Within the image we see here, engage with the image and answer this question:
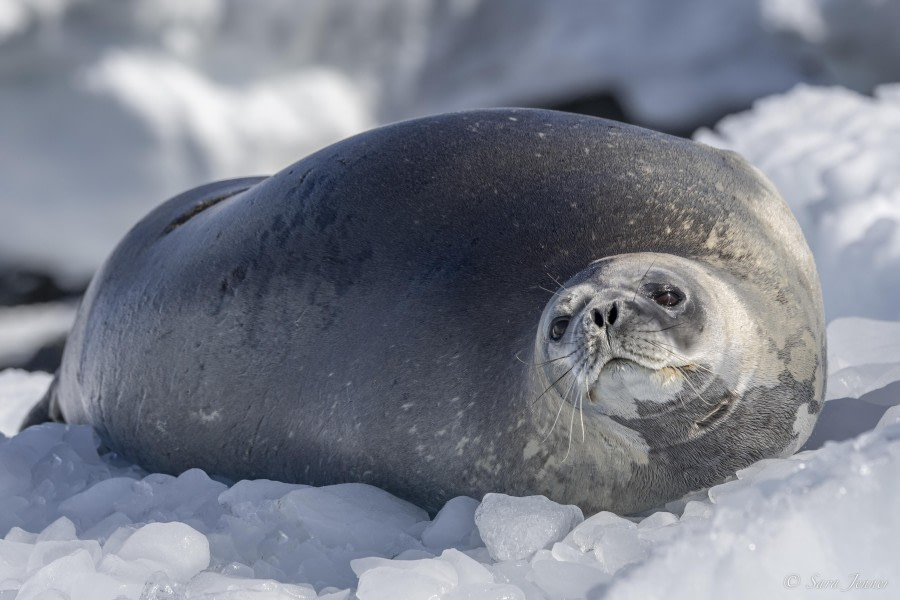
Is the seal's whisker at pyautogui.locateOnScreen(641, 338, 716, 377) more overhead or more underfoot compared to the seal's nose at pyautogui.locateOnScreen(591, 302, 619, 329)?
more underfoot

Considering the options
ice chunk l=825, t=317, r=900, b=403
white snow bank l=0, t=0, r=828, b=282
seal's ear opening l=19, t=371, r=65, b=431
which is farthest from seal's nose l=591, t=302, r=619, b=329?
white snow bank l=0, t=0, r=828, b=282

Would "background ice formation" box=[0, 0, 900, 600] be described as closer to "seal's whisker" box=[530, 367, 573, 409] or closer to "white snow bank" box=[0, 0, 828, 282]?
"white snow bank" box=[0, 0, 828, 282]

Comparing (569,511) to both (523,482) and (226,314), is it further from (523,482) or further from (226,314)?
(226,314)

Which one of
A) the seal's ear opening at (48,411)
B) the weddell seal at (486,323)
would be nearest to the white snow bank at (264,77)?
the seal's ear opening at (48,411)

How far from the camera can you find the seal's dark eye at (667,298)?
1.96 m

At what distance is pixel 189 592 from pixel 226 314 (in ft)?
2.98

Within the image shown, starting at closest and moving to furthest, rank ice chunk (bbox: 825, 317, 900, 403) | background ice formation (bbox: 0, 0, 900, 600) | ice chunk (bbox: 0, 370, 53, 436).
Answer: background ice formation (bbox: 0, 0, 900, 600), ice chunk (bbox: 825, 317, 900, 403), ice chunk (bbox: 0, 370, 53, 436)

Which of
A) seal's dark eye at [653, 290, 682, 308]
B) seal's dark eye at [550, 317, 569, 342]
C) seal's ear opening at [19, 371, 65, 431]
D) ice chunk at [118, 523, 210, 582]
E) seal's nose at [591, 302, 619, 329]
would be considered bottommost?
ice chunk at [118, 523, 210, 582]

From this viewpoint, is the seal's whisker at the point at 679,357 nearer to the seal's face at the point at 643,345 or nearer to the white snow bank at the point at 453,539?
the seal's face at the point at 643,345

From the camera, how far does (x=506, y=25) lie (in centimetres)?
714

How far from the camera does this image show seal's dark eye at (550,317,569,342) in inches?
77.3

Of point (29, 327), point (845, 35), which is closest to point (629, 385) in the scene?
point (29, 327)

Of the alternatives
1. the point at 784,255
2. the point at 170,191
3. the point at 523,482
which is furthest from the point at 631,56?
the point at 523,482

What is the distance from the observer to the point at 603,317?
1.87 metres
